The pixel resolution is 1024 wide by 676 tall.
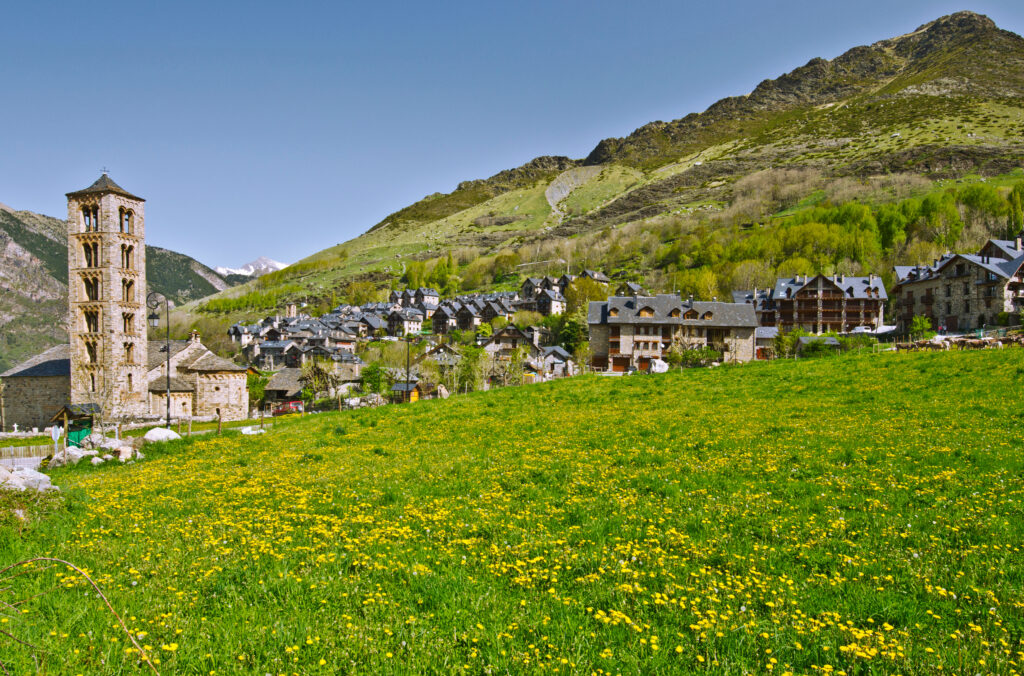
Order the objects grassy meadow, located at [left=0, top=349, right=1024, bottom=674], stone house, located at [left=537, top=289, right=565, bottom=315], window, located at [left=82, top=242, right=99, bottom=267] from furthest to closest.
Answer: stone house, located at [left=537, top=289, right=565, bottom=315] < window, located at [left=82, top=242, right=99, bottom=267] < grassy meadow, located at [left=0, top=349, right=1024, bottom=674]

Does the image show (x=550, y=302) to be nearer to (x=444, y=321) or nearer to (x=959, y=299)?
(x=444, y=321)

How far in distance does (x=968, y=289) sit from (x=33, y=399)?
125104 millimetres

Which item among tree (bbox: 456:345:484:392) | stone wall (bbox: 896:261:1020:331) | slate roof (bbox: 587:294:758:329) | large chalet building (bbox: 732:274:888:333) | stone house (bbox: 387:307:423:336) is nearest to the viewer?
stone wall (bbox: 896:261:1020:331)

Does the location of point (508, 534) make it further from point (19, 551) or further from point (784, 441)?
point (784, 441)

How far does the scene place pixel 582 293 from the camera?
139 metres

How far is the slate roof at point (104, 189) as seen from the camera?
185 feet

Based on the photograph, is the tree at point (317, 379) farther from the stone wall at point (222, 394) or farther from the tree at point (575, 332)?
the tree at point (575, 332)

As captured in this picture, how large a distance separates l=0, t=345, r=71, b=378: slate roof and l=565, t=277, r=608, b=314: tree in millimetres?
100637

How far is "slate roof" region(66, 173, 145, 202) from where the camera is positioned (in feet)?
185

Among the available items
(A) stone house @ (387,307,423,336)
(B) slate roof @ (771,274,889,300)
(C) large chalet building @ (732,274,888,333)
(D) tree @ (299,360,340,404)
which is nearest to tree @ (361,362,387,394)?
(D) tree @ (299,360,340,404)

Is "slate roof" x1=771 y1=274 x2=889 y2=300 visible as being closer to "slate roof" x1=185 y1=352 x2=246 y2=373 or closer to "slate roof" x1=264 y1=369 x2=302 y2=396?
"slate roof" x1=264 y1=369 x2=302 y2=396

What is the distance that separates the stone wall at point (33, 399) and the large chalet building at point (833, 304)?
110380 mm

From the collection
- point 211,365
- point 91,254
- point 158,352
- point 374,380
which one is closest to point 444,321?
point 374,380

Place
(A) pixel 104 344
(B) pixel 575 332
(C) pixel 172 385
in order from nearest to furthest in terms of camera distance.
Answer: (A) pixel 104 344, (C) pixel 172 385, (B) pixel 575 332
